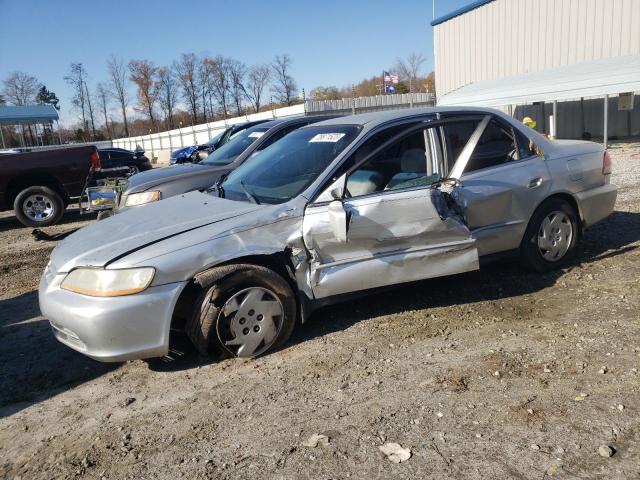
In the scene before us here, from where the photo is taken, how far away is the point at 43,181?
10922mm

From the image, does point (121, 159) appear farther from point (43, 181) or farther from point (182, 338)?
point (182, 338)

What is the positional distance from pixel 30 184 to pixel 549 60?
21655mm

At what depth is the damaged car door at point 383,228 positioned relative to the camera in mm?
3912

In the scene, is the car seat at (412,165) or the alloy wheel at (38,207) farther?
the alloy wheel at (38,207)

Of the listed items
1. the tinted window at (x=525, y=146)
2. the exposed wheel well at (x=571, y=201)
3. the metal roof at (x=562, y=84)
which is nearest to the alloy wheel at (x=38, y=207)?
the tinted window at (x=525, y=146)

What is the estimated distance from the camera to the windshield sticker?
174 inches

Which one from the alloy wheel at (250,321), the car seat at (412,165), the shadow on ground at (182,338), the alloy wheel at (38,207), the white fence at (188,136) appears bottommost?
the shadow on ground at (182,338)

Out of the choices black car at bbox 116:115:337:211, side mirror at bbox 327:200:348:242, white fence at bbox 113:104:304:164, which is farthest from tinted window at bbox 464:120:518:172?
white fence at bbox 113:104:304:164

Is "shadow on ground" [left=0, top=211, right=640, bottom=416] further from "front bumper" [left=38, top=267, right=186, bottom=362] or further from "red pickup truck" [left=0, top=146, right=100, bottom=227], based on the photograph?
"red pickup truck" [left=0, top=146, right=100, bottom=227]

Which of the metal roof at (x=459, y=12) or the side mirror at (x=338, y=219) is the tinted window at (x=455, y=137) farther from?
the metal roof at (x=459, y=12)

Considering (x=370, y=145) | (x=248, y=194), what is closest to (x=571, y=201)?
(x=370, y=145)

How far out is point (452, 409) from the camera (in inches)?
119

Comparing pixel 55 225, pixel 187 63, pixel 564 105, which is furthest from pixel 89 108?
pixel 55 225

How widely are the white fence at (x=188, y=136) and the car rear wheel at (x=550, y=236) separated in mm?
22878
